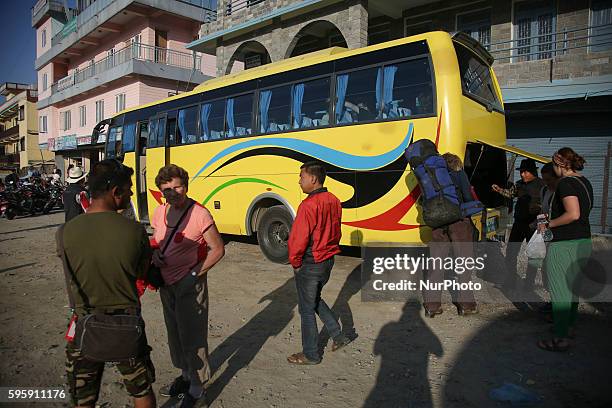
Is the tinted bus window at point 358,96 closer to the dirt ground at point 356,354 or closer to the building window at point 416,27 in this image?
the dirt ground at point 356,354

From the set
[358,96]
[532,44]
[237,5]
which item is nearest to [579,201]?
[358,96]

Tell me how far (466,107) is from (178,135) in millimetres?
6501

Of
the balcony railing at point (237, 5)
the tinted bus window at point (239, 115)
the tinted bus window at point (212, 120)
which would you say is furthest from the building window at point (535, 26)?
the balcony railing at point (237, 5)

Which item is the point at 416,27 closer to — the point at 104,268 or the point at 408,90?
the point at 408,90

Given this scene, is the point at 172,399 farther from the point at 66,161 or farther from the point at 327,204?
the point at 66,161

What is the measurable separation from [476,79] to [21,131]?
4976 cm

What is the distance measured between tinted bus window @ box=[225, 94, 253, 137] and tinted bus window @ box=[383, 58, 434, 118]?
2.94 m

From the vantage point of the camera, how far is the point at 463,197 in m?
5.03

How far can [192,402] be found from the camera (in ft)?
9.66

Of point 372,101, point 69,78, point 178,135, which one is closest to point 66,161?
point 69,78

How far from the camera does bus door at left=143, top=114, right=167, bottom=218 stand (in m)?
9.76

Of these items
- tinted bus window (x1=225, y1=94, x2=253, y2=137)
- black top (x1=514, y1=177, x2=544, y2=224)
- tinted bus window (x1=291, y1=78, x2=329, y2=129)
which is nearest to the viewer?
black top (x1=514, y1=177, x2=544, y2=224)

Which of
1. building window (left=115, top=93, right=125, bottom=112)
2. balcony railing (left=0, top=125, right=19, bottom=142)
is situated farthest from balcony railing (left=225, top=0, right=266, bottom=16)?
balcony railing (left=0, top=125, right=19, bottom=142)

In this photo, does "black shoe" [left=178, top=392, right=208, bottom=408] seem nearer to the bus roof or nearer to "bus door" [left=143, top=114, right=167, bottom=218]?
the bus roof
